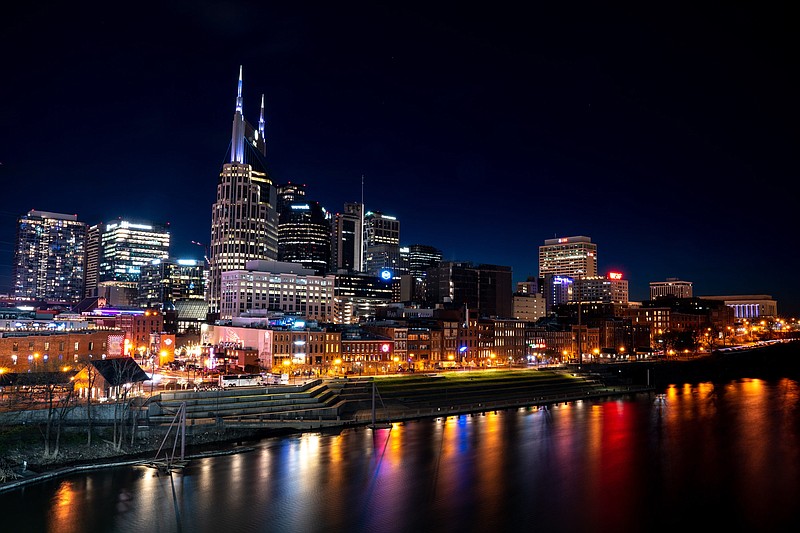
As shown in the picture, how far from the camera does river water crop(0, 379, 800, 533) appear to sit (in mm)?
39906

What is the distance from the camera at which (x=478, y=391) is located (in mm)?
86688

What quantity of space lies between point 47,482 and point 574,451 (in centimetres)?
4469

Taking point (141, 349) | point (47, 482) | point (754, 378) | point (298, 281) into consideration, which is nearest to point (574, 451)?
point (47, 482)

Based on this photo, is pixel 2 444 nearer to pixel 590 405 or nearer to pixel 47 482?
pixel 47 482

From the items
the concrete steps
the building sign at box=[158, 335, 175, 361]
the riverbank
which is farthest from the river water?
the building sign at box=[158, 335, 175, 361]

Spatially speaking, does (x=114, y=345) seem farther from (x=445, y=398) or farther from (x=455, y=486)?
(x=455, y=486)

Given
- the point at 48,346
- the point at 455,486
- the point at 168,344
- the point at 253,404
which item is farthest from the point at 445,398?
the point at 168,344

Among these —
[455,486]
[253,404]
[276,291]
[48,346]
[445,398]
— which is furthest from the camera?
[276,291]

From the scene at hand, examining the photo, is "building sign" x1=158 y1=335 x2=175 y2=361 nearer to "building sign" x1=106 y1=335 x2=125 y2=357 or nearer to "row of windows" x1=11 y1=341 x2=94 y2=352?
"building sign" x1=106 y1=335 x2=125 y2=357

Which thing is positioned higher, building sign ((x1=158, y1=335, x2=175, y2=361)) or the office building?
the office building

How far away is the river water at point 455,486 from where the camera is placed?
131 feet

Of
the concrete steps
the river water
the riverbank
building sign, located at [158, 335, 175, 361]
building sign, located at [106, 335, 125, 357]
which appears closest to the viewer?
the river water

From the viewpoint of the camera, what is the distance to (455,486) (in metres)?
47.4

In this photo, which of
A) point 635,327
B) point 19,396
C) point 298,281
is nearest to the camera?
point 19,396
